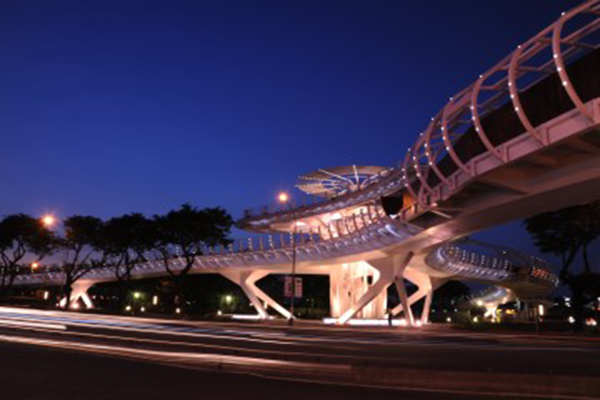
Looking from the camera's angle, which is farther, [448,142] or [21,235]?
[21,235]

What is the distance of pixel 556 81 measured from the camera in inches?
727

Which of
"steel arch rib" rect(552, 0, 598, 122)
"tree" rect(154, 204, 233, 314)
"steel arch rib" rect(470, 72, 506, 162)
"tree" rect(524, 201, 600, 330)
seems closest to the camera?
"steel arch rib" rect(552, 0, 598, 122)

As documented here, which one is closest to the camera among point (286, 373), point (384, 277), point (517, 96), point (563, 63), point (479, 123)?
point (286, 373)

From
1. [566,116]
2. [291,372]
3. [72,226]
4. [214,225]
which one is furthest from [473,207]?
[72,226]

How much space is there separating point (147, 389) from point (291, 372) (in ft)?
12.0

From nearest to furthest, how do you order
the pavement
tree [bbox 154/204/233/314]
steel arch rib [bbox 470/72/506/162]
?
the pavement, steel arch rib [bbox 470/72/506/162], tree [bbox 154/204/233/314]

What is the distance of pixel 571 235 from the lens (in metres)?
43.0

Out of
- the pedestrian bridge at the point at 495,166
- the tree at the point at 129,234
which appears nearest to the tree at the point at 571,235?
the pedestrian bridge at the point at 495,166

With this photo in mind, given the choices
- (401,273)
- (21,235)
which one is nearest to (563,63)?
(401,273)

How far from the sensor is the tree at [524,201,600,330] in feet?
133

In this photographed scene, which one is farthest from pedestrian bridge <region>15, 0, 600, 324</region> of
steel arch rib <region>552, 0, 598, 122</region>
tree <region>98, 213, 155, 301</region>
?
tree <region>98, 213, 155, 301</region>

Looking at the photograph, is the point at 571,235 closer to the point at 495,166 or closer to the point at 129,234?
the point at 495,166

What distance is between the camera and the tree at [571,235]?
40.6 meters

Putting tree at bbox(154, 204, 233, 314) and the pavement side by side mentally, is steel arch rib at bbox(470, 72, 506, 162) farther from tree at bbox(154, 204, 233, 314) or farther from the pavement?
tree at bbox(154, 204, 233, 314)
